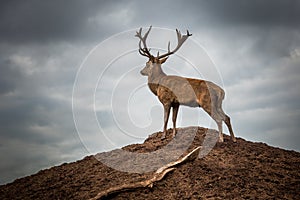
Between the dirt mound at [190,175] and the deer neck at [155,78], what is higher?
the deer neck at [155,78]

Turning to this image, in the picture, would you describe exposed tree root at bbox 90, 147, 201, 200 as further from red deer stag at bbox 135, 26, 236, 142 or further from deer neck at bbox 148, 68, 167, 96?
deer neck at bbox 148, 68, 167, 96

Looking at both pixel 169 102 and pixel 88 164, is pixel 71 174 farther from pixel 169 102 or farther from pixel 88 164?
pixel 169 102

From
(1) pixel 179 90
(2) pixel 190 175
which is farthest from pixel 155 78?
(2) pixel 190 175

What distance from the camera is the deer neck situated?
12930 millimetres

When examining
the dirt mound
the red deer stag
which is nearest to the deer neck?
the red deer stag

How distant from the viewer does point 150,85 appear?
13.0 meters

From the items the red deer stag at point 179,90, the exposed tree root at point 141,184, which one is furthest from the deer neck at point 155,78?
the exposed tree root at point 141,184

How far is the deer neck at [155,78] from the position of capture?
1293cm

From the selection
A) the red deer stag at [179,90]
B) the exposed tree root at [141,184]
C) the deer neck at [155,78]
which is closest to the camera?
the exposed tree root at [141,184]

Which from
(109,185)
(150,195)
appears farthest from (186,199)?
(109,185)

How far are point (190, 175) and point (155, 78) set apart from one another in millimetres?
4781

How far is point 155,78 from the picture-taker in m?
13.0

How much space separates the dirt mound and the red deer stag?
3.32ft

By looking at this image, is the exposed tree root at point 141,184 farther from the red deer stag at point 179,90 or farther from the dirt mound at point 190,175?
the red deer stag at point 179,90
